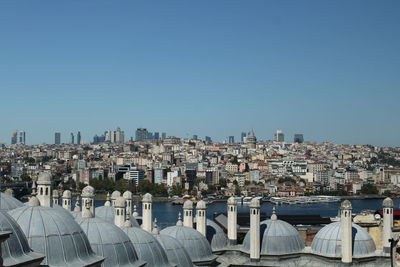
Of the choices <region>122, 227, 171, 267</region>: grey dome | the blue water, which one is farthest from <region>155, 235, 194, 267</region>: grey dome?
the blue water

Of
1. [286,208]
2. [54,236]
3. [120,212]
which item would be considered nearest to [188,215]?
[120,212]

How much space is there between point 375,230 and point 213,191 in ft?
242

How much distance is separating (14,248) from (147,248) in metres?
4.02

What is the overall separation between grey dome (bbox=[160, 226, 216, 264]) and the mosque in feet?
0.07

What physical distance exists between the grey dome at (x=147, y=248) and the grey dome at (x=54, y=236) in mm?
1863

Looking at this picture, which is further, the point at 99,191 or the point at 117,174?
the point at 117,174

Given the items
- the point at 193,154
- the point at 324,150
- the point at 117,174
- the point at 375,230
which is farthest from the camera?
the point at 324,150

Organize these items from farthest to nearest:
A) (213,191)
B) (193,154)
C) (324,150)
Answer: (324,150) → (193,154) → (213,191)

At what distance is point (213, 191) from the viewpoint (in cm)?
9381

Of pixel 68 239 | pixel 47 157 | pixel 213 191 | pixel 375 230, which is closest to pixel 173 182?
pixel 213 191

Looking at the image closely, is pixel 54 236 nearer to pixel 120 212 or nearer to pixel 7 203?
pixel 7 203

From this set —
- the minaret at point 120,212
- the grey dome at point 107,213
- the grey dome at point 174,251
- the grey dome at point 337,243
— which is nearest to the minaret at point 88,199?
the minaret at point 120,212

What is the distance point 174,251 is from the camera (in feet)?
43.7

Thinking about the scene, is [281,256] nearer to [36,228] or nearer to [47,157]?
[36,228]
